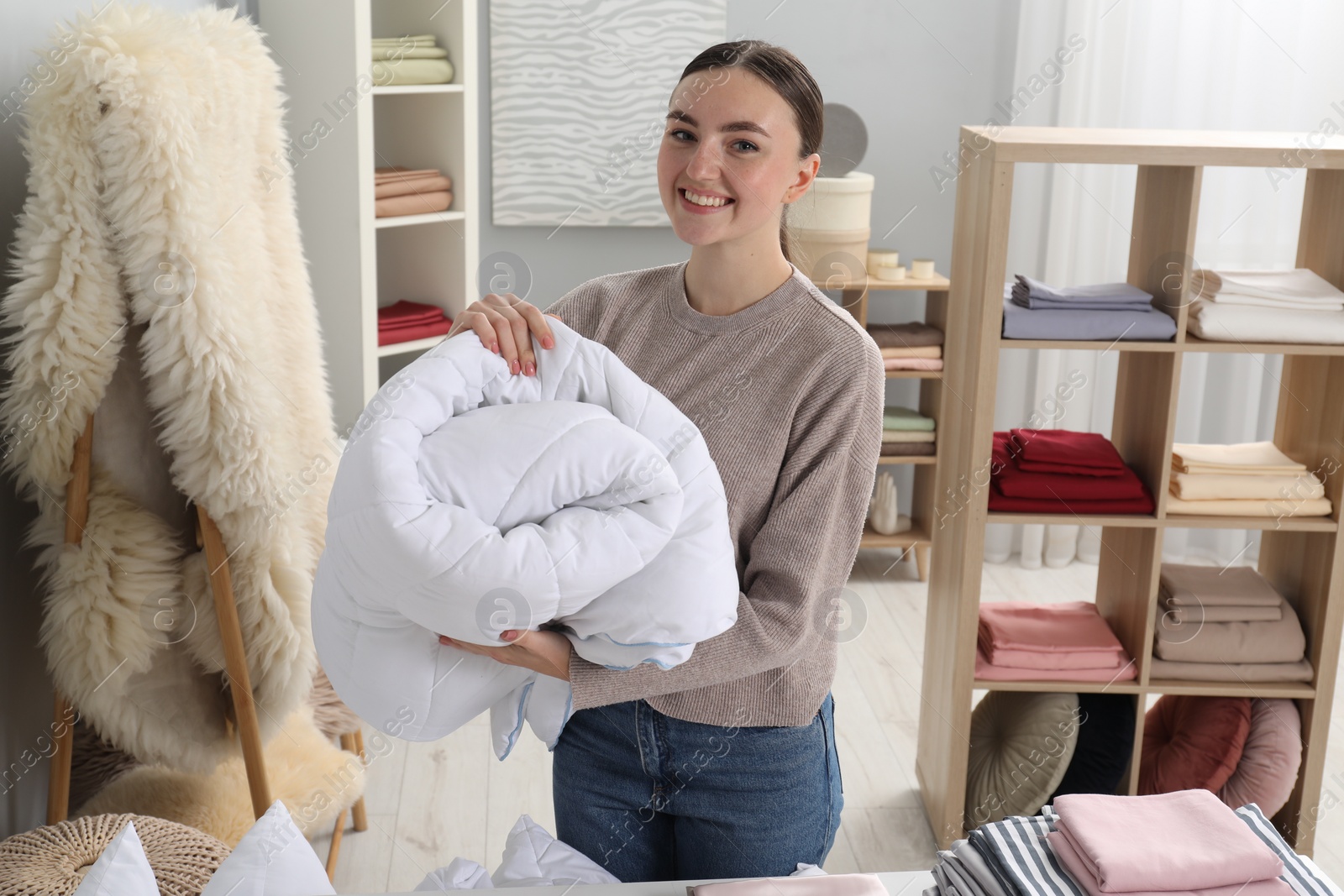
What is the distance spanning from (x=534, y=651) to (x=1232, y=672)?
180 cm

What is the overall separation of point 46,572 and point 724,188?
42.6 inches

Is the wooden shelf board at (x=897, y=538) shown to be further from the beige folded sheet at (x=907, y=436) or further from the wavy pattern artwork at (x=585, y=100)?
the wavy pattern artwork at (x=585, y=100)

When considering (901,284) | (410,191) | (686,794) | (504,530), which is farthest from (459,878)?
(901,284)

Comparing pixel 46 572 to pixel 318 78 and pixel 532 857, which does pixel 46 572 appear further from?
pixel 318 78

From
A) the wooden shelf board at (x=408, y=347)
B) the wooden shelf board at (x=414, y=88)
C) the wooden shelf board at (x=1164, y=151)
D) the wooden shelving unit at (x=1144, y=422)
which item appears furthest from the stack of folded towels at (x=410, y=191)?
the wooden shelf board at (x=1164, y=151)

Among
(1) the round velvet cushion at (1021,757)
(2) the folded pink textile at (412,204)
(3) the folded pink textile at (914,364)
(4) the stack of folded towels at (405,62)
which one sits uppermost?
(4) the stack of folded towels at (405,62)

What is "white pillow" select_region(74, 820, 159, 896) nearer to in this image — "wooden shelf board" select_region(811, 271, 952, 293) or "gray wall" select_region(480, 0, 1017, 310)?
"wooden shelf board" select_region(811, 271, 952, 293)

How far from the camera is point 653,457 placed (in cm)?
99

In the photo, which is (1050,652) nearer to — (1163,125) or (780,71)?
(780,71)

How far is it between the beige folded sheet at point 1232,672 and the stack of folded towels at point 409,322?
76.8 inches

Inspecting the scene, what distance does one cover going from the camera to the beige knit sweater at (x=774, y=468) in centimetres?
117

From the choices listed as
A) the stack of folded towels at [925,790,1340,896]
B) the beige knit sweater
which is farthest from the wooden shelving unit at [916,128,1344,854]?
the stack of folded towels at [925,790,1340,896]

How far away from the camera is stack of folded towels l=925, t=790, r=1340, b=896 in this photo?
97 cm

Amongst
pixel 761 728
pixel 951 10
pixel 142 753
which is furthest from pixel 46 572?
pixel 951 10
